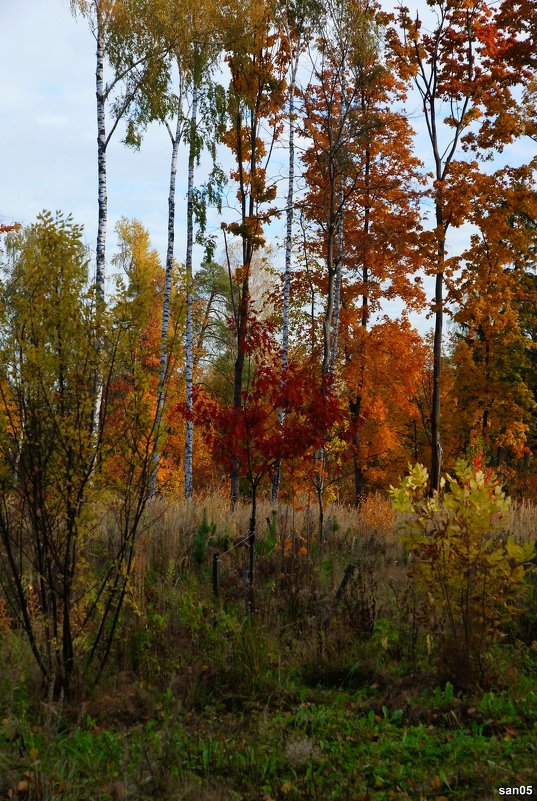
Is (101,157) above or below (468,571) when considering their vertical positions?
above

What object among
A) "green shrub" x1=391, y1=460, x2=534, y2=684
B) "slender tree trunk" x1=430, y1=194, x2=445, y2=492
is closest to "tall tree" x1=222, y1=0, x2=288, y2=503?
"slender tree trunk" x1=430, y1=194, x2=445, y2=492

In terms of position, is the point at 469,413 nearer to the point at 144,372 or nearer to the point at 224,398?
the point at 224,398

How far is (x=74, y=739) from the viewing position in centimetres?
423

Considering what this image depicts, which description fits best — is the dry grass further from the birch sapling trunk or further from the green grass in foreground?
the birch sapling trunk

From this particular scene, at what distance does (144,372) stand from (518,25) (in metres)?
10.8

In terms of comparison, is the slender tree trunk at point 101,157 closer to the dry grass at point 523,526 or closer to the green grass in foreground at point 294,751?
the dry grass at point 523,526

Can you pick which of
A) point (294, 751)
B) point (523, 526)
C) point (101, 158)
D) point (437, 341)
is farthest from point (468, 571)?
point (437, 341)

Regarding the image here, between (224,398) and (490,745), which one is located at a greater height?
(224,398)

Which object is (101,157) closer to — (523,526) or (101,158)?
(101,158)

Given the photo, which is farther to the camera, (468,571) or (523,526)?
(523,526)

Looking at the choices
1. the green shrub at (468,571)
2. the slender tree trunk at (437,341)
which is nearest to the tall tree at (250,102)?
the slender tree trunk at (437,341)

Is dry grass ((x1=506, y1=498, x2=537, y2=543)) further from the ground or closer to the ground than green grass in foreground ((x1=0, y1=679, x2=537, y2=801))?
further from the ground

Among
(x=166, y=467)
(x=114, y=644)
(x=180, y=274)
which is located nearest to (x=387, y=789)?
(x=114, y=644)

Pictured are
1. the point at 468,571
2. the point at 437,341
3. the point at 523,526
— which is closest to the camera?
the point at 468,571
